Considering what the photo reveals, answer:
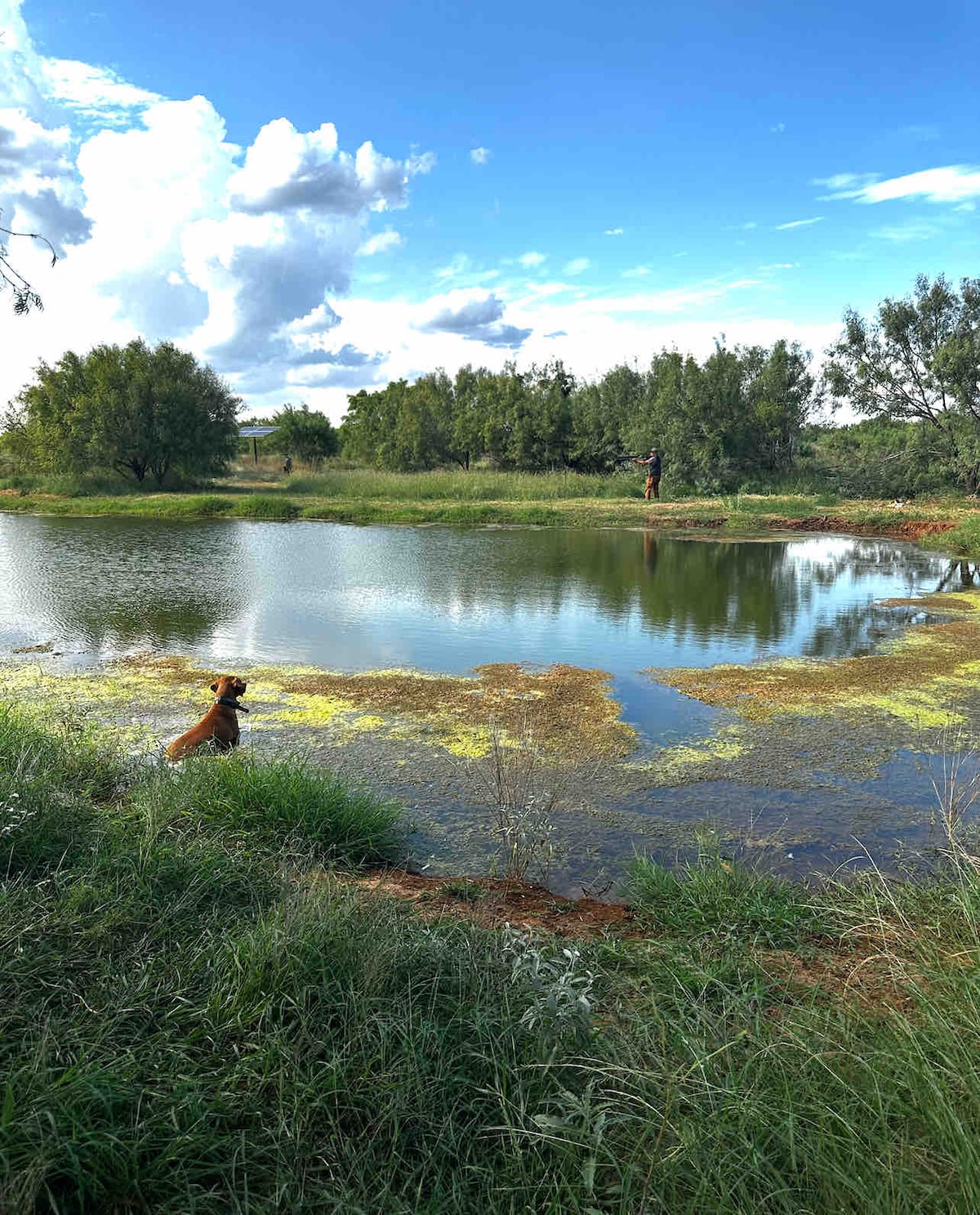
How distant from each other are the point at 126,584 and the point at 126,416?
2532cm

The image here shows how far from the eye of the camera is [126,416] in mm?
35719

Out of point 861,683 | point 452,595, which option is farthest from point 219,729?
point 452,595

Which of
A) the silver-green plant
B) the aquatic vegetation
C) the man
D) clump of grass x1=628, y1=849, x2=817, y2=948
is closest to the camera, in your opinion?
the silver-green plant

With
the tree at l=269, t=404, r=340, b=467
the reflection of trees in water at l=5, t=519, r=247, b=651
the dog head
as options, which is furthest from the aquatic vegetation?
the tree at l=269, t=404, r=340, b=467

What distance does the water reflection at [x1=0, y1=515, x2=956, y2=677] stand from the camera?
32.2 feet

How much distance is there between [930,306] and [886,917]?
93.0ft

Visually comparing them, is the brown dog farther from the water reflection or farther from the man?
the man

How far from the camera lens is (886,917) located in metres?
3.48

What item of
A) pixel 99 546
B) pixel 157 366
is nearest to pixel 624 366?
pixel 157 366

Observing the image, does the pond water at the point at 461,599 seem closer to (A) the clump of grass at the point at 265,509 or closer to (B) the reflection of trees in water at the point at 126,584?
(B) the reflection of trees in water at the point at 126,584

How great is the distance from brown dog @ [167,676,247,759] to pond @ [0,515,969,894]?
8.97 ft

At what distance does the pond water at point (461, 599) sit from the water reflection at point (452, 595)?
0.05m

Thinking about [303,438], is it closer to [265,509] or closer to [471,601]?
[265,509]

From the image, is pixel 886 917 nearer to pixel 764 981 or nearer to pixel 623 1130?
pixel 764 981
